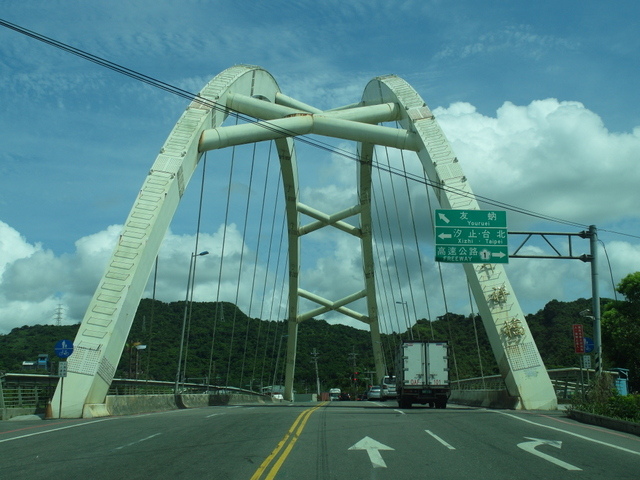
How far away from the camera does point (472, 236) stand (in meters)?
26.1

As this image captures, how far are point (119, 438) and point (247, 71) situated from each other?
23209 mm

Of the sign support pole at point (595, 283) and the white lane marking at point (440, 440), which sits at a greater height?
the sign support pole at point (595, 283)

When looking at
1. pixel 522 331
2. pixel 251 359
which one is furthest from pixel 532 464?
pixel 251 359

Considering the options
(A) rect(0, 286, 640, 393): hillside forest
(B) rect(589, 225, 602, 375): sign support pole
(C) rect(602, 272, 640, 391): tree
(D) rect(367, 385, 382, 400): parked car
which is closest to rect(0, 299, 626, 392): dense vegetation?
(A) rect(0, 286, 640, 393): hillside forest

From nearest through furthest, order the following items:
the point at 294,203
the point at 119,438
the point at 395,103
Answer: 1. the point at 119,438
2. the point at 395,103
3. the point at 294,203

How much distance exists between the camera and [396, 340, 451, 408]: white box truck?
28781mm

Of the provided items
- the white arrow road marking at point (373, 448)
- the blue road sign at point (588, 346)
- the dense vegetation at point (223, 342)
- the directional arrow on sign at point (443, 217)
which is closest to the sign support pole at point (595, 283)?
the blue road sign at point (588, 346)

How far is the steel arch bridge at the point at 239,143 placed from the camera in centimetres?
2270

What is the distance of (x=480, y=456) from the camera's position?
10.8 metres

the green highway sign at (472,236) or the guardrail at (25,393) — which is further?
the green highway sign at (472,236)

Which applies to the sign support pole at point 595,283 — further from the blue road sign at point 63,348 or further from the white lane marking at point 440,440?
the blue road sign at point 63,348

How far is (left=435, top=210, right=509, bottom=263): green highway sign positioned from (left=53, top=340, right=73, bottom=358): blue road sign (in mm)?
12609

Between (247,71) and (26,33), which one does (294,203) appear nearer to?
(247,71)

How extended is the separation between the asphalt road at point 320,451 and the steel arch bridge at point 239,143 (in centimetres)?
576
